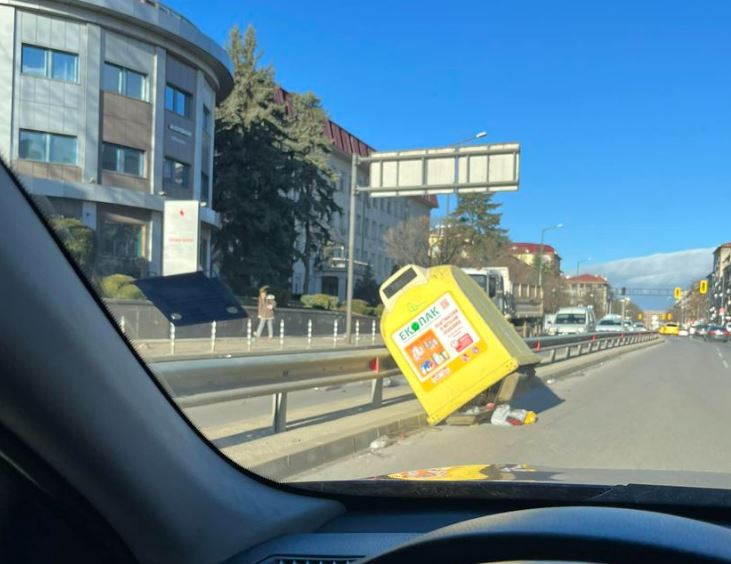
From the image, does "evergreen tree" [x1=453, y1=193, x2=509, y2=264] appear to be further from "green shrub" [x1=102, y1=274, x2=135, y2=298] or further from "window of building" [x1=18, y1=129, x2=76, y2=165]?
"green shrub" [x1=102, y1=274, x2=135, y2=298]

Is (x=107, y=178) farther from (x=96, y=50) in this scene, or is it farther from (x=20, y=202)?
(x=20, y=202)

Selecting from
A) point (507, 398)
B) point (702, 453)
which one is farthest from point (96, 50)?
point (702, 453)

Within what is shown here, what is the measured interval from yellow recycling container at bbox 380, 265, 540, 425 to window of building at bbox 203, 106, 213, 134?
31.1 meters

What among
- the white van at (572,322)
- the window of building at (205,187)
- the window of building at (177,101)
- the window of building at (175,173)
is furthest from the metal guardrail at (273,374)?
the window of building at (205,187)

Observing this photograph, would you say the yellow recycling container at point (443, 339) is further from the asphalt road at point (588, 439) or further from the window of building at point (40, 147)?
the window of building at point (40, 147)

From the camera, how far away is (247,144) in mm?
40719

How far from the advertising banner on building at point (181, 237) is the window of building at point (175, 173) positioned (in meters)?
28.7

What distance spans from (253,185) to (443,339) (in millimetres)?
33831

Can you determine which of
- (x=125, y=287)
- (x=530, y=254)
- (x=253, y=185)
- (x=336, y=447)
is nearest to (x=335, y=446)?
(x=336, y=447)

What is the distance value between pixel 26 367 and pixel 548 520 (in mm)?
1217

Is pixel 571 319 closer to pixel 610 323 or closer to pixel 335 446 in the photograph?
pixel 610 323

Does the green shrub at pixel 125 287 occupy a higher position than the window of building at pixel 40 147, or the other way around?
the window of building at pixel 40 147

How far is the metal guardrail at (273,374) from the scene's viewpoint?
15.5 feet

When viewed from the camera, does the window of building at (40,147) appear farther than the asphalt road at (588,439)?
No
